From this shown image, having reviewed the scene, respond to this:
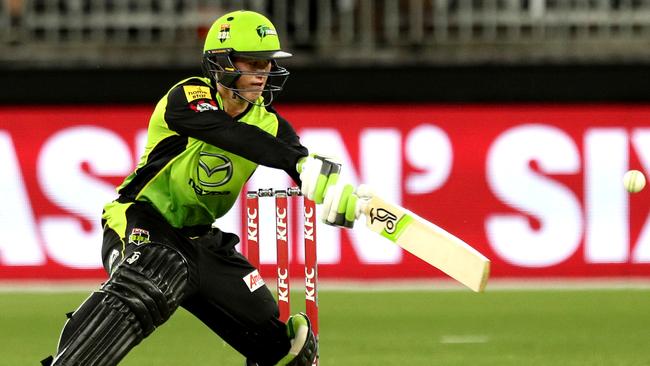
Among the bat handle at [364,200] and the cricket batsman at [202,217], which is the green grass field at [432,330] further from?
the bat handle at [364,200]

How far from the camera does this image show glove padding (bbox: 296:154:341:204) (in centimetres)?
478

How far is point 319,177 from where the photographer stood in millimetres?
4777

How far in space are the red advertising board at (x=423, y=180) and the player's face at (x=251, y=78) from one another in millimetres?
5278

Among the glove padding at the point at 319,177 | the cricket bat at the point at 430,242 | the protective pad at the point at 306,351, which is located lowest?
the protective pad at the point at 306,351

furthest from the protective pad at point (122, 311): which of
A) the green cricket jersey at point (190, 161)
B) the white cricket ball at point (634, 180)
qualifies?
the white cricket ball at point (634, 180)

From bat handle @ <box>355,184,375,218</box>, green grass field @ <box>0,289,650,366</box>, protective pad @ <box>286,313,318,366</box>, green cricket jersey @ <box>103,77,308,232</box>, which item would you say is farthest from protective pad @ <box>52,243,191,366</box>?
green grass field @ <box>0,289,650,366</box>

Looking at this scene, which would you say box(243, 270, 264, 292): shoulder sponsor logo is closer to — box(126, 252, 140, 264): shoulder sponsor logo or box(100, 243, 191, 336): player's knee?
box(100, 243, 191, 336): player's knee

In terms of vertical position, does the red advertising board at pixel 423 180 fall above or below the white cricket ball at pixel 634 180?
below

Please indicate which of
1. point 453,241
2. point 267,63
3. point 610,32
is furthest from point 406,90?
point 453,241

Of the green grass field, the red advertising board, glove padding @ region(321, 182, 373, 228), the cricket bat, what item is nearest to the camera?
the cricket bat

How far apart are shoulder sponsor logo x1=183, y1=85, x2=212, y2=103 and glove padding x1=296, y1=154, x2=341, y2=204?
69 cm

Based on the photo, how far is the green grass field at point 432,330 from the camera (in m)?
7.67

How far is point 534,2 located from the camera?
11648mm

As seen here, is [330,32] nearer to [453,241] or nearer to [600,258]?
[600,258]
